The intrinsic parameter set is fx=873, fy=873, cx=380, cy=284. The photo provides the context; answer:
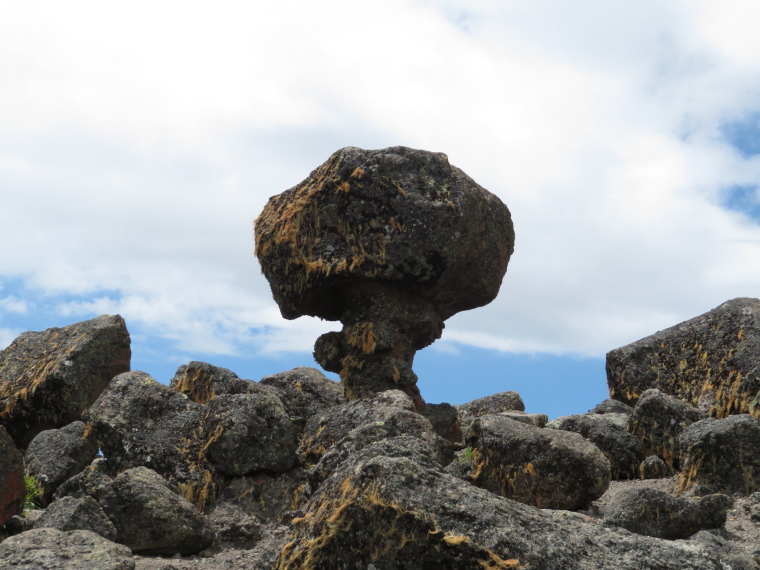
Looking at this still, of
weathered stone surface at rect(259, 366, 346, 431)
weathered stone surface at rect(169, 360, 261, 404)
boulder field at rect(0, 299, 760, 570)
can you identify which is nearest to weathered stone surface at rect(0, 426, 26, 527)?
boulder field at rect(0, 299, 760, 570)

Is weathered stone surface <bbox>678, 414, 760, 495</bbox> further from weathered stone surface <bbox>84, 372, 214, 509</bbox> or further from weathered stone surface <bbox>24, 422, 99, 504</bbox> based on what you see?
weathered stone surface <bbox>24, 422, 99, 504</bbox>

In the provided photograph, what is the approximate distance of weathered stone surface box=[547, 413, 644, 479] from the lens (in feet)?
50.6

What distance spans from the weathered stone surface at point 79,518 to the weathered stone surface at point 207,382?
6392mm

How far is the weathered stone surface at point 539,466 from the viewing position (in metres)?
13.0

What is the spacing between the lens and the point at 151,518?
36.8ft

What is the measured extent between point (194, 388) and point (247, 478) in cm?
434

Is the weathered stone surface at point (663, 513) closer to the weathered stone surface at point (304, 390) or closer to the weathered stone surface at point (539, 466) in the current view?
the weathered stone surface at point (539, 466)

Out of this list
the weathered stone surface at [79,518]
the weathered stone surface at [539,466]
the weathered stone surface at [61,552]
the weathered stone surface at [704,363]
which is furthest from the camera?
the weathered stone surface at [704,363]

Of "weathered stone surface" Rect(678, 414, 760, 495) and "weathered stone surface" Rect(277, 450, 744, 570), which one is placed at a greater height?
"weathered stone surface" Rect(678, 414, 760, 495)

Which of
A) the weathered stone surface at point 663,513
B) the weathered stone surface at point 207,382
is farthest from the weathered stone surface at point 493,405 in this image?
the weathered stone surface at point 663,513

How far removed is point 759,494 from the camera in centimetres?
1250

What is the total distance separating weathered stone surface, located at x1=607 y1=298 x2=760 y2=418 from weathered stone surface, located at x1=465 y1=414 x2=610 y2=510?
5.03 metres

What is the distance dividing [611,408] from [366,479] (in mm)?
14094

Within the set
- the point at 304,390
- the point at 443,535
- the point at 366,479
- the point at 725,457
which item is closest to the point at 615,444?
the point at 725,457
